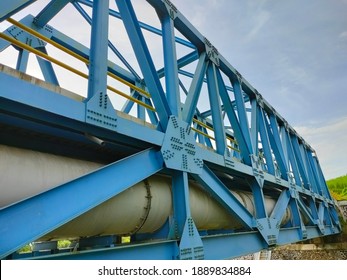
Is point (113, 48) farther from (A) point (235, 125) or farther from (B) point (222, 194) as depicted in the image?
(B) point (222, 194)

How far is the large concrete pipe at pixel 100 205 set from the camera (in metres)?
2.53

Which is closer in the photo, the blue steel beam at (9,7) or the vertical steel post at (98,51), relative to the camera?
the blue steel beam at (9,7)

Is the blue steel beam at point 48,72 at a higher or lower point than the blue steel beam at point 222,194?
higher

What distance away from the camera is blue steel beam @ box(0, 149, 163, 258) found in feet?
6.59

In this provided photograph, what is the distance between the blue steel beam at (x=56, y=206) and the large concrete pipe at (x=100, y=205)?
1.44ft

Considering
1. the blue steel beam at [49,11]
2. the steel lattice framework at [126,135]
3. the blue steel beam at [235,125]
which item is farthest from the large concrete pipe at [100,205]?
the blue steel beam at [49,11]

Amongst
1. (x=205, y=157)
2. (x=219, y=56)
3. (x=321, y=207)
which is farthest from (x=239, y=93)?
(x=321, y=207)

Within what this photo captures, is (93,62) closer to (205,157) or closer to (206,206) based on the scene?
(205,157)

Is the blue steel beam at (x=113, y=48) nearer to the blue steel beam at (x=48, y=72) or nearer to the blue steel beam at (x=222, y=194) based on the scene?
the blue steel beam at (x=48, y=72)

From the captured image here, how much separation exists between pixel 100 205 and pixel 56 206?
3.02 ft

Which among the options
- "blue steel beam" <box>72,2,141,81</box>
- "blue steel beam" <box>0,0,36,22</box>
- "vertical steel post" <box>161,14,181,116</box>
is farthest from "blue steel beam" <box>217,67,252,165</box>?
"blue steel beam" <box>0,0,36,22</box>

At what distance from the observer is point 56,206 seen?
2.29 m

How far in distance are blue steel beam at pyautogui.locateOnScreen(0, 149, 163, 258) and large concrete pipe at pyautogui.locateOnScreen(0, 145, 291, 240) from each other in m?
0.44

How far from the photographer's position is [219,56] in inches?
237
